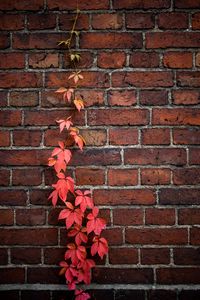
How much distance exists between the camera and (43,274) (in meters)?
1.60

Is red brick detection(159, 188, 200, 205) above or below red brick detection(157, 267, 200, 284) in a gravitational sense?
above

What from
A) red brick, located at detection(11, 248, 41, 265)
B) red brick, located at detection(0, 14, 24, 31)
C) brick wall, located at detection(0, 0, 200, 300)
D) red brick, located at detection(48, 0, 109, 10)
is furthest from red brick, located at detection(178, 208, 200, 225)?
red brick, located at detection(0, 14, 24, 31)

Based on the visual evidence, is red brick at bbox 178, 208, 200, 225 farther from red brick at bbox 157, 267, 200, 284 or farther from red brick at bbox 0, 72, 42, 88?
red brick at bbox 0, 72, 42, 88

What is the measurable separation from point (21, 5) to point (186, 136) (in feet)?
3.42

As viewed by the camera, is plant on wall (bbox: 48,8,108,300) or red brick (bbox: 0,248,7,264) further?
red brick (bbox: 0,248,7,264)

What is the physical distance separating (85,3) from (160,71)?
0.50m

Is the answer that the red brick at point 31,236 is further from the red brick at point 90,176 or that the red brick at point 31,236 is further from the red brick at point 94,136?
the red brick at point 94,136

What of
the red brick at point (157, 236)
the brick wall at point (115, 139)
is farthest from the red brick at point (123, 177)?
the red brick at point (157, 236)

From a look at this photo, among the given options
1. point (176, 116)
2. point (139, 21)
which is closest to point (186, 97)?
point (176, 116)

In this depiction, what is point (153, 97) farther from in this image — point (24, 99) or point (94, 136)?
point (24, 99)

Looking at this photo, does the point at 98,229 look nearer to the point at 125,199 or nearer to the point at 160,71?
the point at 125,199

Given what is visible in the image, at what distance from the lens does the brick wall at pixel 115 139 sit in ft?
5.10

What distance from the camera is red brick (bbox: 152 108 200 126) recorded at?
5.10 ft

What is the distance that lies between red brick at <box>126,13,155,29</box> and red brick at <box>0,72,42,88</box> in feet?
1.68
